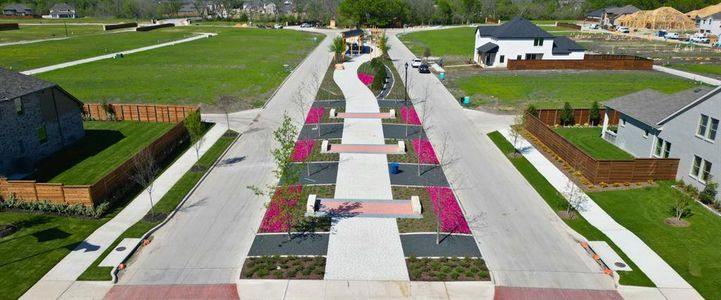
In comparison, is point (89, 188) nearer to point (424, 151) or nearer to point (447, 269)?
point (447, 269)

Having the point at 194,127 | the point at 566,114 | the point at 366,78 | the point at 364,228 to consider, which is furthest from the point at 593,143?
the point at 366,78

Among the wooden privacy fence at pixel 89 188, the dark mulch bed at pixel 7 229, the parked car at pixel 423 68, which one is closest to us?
the dark mulch bed at pixel 7 229

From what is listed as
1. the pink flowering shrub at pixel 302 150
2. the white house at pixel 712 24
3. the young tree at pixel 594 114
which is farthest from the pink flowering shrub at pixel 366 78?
the white house at pixel 712 24

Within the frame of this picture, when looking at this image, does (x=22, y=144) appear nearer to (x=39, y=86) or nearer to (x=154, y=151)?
(x=39, y=86)

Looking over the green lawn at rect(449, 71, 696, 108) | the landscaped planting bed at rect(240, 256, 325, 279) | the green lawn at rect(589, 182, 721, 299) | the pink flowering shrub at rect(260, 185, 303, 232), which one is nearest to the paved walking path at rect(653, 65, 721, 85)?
the green lawn at rect(449, 71, 696, 108)

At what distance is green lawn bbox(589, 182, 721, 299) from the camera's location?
69.1 ft

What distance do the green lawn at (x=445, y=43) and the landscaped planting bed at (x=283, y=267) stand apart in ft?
210

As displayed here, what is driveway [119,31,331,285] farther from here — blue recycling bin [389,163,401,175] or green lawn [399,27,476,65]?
green lawn [399,27,476,65]

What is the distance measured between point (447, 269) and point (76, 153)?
29587mm

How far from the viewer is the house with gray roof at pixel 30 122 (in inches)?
1226

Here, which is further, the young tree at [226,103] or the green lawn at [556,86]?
the green lawn at [556,86]

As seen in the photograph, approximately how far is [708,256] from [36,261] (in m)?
31.1

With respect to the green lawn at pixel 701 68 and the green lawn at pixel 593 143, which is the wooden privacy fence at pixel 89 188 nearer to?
the green lawn at pixel 593 143

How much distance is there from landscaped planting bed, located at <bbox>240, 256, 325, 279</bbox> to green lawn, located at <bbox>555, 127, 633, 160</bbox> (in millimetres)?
24084
